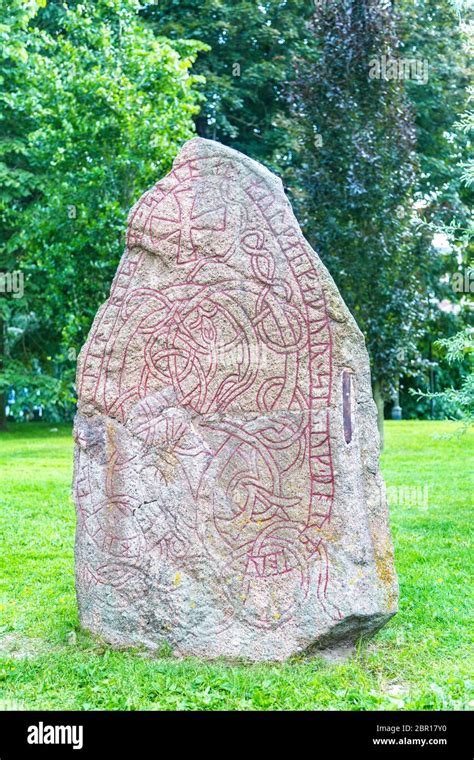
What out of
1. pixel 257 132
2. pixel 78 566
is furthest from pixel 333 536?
pixel 257 132

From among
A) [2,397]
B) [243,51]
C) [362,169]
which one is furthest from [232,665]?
[2,397]

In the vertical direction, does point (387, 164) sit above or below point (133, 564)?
above

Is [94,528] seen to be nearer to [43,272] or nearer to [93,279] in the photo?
[93,279]

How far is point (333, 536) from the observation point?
198 inches

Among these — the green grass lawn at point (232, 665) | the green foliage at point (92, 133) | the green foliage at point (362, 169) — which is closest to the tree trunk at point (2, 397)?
the green foliage at point (92, 133)

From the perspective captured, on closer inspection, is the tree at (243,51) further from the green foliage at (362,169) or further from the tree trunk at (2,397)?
the tree trunk at (2,397)

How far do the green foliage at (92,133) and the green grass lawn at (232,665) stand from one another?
725 centimetres

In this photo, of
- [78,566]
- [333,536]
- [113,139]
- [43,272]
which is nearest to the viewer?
[333,536]

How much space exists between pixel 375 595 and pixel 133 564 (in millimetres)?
1373

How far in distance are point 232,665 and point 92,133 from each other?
38.7 feet

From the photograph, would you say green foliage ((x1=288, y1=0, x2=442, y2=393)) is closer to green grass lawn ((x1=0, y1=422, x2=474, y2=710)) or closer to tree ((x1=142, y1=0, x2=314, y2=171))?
tree ((x1=142, y1=0, x2=314, y2=171))

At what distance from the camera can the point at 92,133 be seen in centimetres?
1510

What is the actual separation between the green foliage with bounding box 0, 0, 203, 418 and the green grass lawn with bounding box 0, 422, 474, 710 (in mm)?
7253

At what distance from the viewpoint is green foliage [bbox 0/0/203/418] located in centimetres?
1488
